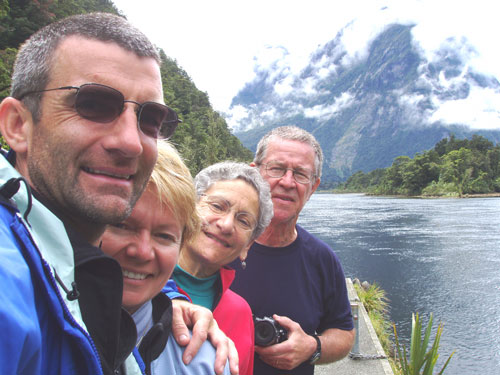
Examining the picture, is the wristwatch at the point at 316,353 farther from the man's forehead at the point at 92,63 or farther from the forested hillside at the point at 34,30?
the forested hillside at the point at 34,30

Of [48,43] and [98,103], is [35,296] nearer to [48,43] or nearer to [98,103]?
[98,103]

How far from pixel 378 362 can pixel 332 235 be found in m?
20.1

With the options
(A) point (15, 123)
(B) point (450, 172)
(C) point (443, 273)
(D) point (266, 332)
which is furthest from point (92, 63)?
(B) point (450, 172)

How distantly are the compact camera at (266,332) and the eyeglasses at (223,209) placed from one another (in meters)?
0.45

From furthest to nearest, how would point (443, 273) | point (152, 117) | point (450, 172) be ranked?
point (450, 172) → point (443, 273) → point (152, 117)

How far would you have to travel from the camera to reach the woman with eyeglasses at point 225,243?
57.6 inches

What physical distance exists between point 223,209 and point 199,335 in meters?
0.70

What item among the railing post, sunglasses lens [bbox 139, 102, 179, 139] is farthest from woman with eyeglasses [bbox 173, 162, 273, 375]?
the railing post

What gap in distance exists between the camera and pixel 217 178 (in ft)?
5.75

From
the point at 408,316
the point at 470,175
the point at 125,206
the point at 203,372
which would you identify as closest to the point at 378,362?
the point at 203,372

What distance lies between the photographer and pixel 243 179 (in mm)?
1740

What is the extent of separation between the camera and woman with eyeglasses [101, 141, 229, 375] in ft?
3.18

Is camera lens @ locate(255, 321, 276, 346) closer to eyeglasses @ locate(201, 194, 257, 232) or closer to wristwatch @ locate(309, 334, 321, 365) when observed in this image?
wristwatch @ locate(309, 334, 321, 365)

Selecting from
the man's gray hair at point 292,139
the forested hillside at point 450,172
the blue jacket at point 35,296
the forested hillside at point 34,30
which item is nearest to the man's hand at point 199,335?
the blue jacket at point 35,296
